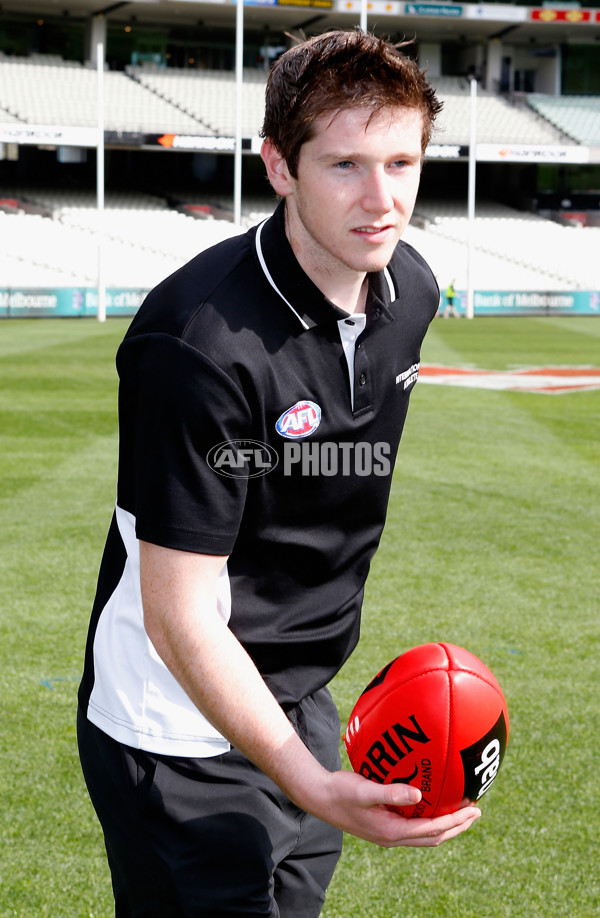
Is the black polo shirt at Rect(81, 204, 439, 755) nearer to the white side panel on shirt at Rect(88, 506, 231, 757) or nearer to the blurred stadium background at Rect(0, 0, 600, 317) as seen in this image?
the white side panel on shirt at Rect(88, 506, 231, 757)

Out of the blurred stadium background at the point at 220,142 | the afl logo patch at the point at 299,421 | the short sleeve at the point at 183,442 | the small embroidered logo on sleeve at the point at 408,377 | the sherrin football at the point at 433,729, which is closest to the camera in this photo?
the short sleeve at the point at 183,442

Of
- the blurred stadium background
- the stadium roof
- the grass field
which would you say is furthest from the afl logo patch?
the stadium roof

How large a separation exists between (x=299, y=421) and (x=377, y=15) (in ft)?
156

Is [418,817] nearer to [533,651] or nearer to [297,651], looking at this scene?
[297,651]

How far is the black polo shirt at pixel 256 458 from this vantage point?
1738mm

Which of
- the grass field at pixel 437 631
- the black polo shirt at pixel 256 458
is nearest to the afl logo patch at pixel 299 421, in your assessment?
the black polo shirt at pixel 256 458

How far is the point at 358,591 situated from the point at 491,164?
5174cm

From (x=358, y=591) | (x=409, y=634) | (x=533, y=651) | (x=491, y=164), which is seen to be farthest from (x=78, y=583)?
(x=491, y=164)

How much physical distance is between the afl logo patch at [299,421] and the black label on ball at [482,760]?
2.21 ft

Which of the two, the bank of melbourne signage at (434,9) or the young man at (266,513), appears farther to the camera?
the bank of melbourne signage at (434,9)

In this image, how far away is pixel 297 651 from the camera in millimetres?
2119

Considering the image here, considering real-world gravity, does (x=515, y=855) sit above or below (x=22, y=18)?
below

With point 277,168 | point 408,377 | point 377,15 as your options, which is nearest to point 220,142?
point 377,15

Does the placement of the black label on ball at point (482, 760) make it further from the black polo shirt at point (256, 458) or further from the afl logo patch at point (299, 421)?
the afl logo patch at point (299, 421)
